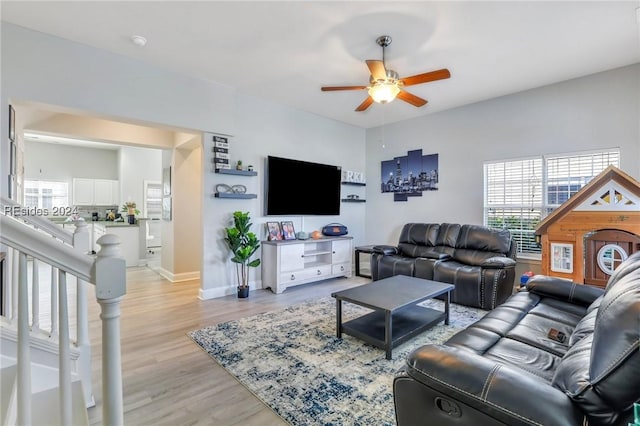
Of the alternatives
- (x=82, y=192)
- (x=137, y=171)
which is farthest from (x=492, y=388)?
(x=82, y=192)

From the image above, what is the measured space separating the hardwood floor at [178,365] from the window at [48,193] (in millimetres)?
5084

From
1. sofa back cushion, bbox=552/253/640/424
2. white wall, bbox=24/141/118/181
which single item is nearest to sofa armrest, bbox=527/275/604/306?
sofa back cushion, bbox=552/253/640/424

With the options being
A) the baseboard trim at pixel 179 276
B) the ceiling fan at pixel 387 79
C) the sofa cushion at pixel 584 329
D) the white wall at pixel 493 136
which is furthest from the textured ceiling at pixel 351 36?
the baseboard trim at pixel 179 276

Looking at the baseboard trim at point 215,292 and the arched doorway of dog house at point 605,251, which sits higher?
the arched doorway of dog house at point 605,251

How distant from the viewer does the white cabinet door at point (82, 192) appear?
7566mm

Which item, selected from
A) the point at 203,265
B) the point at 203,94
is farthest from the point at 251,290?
the point at 203,94

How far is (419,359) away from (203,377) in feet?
5.70

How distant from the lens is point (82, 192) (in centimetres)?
762

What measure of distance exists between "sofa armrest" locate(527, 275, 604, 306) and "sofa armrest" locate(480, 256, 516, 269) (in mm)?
909

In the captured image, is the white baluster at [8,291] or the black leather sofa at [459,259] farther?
the black leather sofa at [459,259]

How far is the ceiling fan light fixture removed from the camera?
2867 mm

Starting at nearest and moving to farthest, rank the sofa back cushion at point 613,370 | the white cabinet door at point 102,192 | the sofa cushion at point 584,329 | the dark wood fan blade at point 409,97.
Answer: the sofa back cushion at point 613,370 < the sofa cushion at point 584,329 < the dark wood fan blade at point 409,97 < the white cabinet door at point 102,192

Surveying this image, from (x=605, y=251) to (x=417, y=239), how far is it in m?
2.28

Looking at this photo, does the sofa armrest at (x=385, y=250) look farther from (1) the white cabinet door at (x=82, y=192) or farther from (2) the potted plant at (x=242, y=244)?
(1) the white cabinet door at (x=82, y=192)
